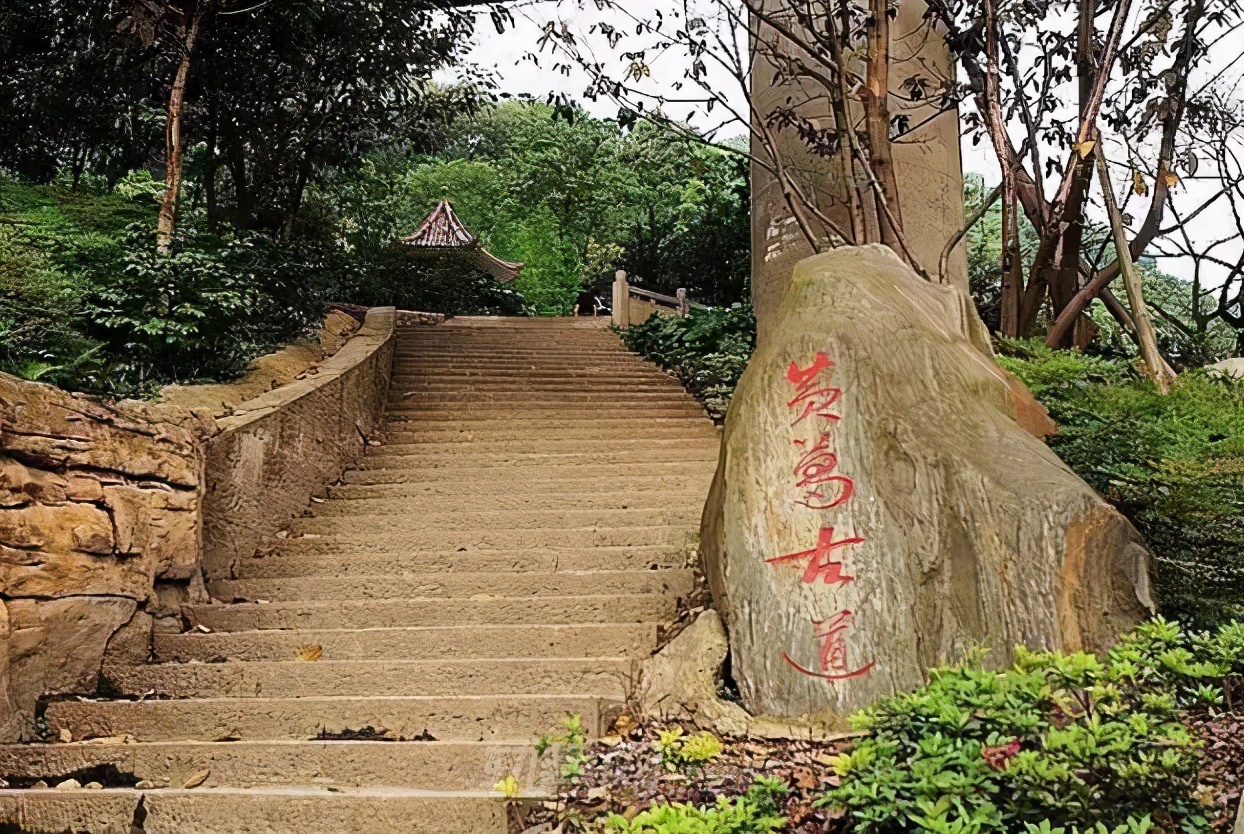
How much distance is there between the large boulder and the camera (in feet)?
10.5

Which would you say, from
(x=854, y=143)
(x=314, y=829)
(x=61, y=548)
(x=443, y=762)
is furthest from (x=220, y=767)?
(x=854, y=143)

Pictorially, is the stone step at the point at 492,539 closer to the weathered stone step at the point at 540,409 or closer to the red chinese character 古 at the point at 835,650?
the red chinese character 古 at the point at 835,650

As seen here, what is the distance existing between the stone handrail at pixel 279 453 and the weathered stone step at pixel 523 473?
253 millimetres

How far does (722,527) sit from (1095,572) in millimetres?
1270

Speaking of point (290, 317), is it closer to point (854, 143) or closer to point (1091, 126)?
point (854, 143)

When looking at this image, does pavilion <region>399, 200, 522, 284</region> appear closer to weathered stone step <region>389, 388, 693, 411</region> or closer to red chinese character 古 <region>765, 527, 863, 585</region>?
weathered stone step <region>389, 388, 693, 411</region>

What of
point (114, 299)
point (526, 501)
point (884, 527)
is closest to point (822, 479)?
point (884, 527)

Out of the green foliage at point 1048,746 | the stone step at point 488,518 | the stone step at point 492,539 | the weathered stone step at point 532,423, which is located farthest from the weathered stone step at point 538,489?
the green foliage at point 1048,746

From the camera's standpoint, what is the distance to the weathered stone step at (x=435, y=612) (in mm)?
4613

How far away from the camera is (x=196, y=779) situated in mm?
3547

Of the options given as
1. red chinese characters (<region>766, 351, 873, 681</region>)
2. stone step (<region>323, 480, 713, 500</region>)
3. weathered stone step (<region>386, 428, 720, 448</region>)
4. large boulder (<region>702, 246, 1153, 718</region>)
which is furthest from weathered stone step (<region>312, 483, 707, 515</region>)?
red chinese characters (<region>766, 351, 873, 681</region>)

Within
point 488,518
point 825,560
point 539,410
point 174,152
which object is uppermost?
point 174,152

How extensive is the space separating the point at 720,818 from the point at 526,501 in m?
4.02

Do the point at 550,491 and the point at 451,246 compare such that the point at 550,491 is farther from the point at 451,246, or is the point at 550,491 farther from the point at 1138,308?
the point at 451,246
